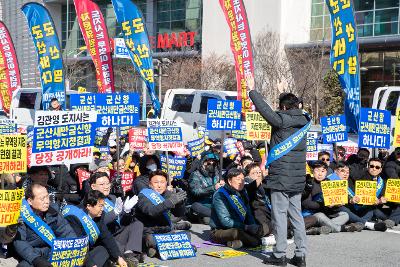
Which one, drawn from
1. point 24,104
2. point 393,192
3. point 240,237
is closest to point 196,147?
point 393,192

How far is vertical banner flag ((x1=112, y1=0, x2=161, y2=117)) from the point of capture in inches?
662

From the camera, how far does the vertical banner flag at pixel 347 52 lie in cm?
1402

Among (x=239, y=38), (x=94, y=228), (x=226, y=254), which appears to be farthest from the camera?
(x=239, y=38)

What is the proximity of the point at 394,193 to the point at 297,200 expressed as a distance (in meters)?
3.56

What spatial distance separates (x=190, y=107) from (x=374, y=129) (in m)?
8.01

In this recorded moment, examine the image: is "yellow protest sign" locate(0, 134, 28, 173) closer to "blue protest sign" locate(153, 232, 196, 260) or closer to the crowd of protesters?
the crowd of protesters

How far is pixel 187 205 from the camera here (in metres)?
11.3

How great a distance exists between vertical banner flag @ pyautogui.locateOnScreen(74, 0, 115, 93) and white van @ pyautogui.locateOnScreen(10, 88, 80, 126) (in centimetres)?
235

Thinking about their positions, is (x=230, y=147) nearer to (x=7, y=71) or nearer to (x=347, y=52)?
(x=347, y=52)

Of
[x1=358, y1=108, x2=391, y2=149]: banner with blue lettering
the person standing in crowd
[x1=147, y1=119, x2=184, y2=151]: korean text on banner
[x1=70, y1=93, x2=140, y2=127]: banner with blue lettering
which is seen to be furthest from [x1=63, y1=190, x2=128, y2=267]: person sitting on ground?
[x1=358, y1=108, x2=391, y2=149]: banner with blue lettering

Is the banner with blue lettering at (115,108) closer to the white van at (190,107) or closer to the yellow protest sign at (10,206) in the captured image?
the yellow protest sign at (10,206)

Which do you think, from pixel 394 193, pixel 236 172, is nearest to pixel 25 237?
pixel 236 172

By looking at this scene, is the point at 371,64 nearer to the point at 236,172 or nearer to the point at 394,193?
the point at 394,193

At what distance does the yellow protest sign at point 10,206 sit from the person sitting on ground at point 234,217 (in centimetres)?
358
